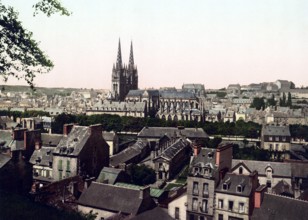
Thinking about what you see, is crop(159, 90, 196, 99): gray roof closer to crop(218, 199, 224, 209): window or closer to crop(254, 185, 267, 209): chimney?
crop(218, 199, 224, 209): window

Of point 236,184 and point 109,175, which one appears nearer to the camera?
point 236,184

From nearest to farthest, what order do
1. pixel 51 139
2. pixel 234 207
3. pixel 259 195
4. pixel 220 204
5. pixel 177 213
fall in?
pixel 259 195, pixel 234 207, pixel 220 204, pixel 177 213, pixel 51 139

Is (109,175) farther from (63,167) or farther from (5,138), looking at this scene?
(5,138)

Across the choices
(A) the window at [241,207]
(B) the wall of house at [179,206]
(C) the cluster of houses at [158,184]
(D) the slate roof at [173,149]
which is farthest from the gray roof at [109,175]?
(D) the slate roof at [173,149]

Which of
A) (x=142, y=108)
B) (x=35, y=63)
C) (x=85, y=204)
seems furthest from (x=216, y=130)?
(x=35, y=63)

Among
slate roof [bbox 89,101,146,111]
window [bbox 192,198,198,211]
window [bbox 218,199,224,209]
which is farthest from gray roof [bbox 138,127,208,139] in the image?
slate roof [bbox 89,101,146,111]

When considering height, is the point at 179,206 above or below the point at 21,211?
below

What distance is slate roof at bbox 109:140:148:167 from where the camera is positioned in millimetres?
60634

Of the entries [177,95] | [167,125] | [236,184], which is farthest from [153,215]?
[177,95]

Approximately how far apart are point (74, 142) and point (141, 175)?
12.9 metres

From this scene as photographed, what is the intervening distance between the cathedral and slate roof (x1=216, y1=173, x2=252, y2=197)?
385 feet

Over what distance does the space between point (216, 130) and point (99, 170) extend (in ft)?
168

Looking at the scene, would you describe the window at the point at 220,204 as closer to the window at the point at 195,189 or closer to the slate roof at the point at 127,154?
the window at the point at 195,189

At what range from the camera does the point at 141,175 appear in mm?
53562
